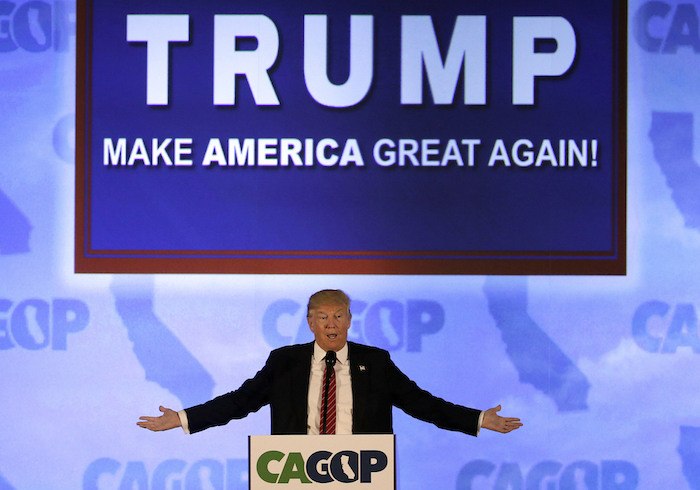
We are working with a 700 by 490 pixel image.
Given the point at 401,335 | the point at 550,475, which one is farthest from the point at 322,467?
the point at 550,475

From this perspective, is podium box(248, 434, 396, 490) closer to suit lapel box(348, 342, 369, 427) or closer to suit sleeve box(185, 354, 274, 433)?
suit lapel box(348, 342, 369, 427)

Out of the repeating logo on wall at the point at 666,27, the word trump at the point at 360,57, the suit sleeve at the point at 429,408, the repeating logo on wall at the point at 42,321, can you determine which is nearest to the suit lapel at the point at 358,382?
the suit sleeve at the point at 429,408

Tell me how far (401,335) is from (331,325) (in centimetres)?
99

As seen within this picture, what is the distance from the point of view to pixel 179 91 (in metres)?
4.22

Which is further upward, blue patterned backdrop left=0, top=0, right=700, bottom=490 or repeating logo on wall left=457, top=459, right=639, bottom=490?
blue patterned backdrop left=0, top=0, right=700, bottom=490

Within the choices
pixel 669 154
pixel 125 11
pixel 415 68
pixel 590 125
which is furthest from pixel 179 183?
pixel 669 154

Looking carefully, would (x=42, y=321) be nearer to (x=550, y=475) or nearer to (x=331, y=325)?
(x=331, y=325)

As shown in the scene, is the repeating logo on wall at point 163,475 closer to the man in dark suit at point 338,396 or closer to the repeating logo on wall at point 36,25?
the man in dark suit at point 338,396

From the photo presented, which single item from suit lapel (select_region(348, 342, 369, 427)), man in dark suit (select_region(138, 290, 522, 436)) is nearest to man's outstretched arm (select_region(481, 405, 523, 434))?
man in dark suit (select_region(138, 290, 522, 436))

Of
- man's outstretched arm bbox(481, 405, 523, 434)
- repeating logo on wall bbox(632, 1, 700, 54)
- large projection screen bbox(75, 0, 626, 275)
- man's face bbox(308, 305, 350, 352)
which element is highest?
repeating logo on wall bbox(632, 1, 700, 54)

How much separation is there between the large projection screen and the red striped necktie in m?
1.07

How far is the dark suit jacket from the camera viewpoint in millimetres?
3209

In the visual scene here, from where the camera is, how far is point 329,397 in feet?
10.5

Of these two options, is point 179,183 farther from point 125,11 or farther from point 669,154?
point 669,154
